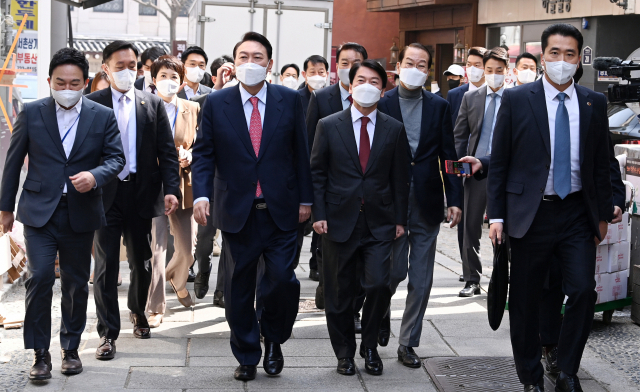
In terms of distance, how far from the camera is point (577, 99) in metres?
5.01

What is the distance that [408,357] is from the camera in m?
5.81

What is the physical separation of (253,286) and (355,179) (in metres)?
0.94

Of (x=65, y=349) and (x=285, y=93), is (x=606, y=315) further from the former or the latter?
(x=65, y=349)

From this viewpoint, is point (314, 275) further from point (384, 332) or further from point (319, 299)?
point (384, 332)

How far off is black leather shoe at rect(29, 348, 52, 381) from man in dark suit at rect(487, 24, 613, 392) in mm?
2772

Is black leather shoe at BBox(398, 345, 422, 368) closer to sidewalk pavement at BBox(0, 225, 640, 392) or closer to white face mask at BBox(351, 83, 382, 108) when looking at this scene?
sidewalk pavement at BBox(0, 225, 640, 392)

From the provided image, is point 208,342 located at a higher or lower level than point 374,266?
lower

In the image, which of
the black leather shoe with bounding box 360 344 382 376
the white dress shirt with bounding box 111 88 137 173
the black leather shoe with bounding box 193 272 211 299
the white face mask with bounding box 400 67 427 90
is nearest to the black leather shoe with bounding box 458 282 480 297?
the black leather shoe with bounding box 193 272 211 299

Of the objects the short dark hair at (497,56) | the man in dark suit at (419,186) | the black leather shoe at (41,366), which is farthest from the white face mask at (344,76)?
the black leather shoe at (41,366)

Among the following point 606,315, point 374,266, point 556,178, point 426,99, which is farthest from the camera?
point 606,315

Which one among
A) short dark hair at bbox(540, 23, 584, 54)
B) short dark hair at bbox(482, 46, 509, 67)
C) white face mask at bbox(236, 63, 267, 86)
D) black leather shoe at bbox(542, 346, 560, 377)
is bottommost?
black leather shoe at bbox(542, 346, 560, 377)

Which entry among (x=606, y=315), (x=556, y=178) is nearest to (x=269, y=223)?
(x=556, y=178)

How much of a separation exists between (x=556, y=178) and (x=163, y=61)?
11.6 ft

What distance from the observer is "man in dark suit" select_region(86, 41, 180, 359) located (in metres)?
5.96
